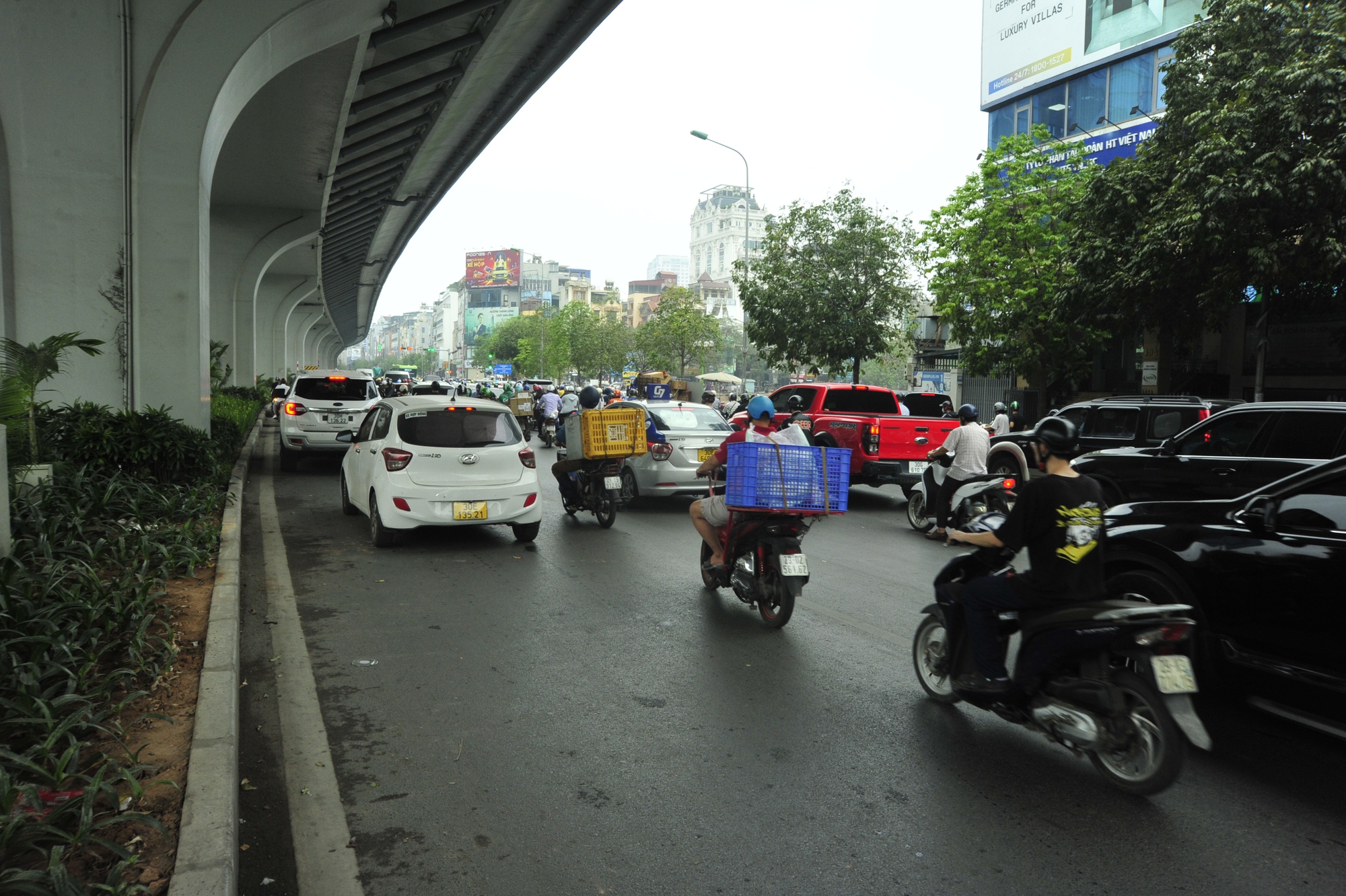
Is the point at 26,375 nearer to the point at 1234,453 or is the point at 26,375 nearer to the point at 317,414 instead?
the point at 317,414

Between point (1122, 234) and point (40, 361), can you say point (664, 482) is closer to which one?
point (40, 361)

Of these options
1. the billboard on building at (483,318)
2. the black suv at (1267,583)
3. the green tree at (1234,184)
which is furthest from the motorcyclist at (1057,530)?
the billboard on building at (483,318)

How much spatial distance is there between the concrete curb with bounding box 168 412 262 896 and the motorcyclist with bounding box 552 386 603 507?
18.4 ft

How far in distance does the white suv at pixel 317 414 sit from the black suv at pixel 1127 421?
10853 millimetres

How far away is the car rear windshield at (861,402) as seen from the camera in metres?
15.5

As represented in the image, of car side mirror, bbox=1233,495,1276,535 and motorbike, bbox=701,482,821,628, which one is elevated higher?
car side mirror, bbox=1233,495,1276,535

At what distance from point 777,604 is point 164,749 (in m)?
4.04

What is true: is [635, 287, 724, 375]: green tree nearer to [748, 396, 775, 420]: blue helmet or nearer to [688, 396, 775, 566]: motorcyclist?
[688, 396, 775, 566]: motorcyclist

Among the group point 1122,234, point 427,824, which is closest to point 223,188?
point 1122,234

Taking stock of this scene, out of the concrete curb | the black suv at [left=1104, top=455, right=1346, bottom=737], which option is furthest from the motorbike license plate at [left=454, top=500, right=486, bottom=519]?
the black suv at [left=1104, top=455, right=1346, bottom=737]

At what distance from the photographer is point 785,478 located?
6.83 metres

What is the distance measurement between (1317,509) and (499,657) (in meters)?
4.60

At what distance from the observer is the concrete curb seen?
10.4 feet

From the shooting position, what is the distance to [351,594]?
310 inches
